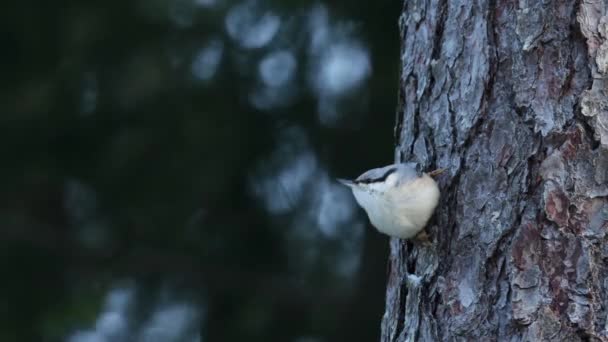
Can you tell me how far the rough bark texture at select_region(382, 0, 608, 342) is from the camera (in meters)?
1.96

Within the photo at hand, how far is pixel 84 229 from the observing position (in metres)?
4.32

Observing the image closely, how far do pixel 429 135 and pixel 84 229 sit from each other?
242 centimetres

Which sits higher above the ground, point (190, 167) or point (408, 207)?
point (190, 167)

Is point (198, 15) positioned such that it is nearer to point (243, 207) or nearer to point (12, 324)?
point (243, 207)

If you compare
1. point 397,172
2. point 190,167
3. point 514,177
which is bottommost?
point 514,177

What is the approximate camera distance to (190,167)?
4.12 m

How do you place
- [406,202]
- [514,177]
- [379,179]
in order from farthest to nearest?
1. [379,179]
2. [406,202]
3. [514,177]

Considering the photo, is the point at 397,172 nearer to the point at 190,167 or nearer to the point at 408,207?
the point at 408,207

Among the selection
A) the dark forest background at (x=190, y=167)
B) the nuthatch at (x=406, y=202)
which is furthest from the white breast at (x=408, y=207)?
the dark forest background at (x=190, y=167)

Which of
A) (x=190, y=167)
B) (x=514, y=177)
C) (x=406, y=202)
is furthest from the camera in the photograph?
(x=190, y=167)

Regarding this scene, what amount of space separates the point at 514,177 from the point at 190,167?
2.25 metres

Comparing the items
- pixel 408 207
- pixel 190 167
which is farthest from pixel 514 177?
pixel 190 167

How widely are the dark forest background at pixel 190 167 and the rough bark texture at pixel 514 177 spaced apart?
5.94 feet

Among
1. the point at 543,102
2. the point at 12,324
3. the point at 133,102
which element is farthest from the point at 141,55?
the point at 543,102
